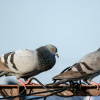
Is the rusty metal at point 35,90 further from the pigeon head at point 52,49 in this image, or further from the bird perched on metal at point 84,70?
the pigeon head at point 52,49

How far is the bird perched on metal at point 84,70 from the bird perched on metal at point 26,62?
0.77 m

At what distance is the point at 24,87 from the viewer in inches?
212

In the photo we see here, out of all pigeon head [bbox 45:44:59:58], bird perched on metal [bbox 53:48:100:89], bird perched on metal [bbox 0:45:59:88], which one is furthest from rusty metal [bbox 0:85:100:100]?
pigeon head [bbox 45:44:59:58]

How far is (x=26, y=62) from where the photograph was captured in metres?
6.63

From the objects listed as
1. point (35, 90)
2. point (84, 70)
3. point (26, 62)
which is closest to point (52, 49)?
point (26, 62)

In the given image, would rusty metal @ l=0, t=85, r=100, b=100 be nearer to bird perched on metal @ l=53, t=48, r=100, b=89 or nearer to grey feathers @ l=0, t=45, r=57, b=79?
bird perched on metal @ l=53, t=48, r=100, b=89

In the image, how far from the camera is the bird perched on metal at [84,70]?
19.4ft

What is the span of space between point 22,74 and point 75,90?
204cm

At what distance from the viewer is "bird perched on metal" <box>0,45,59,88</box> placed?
21.8 feet

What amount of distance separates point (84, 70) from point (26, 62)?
1597mm

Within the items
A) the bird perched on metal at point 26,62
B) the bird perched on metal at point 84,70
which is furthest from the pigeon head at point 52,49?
the bird perched on metal at point 84,70

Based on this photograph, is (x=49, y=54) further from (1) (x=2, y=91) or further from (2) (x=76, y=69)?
(1) (x=2, y=91)

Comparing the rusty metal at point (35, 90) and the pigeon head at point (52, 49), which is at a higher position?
the pigeon head at point (52, 49)

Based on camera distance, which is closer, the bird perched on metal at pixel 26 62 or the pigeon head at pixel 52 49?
the bird perched on metal at pixel 26 62
